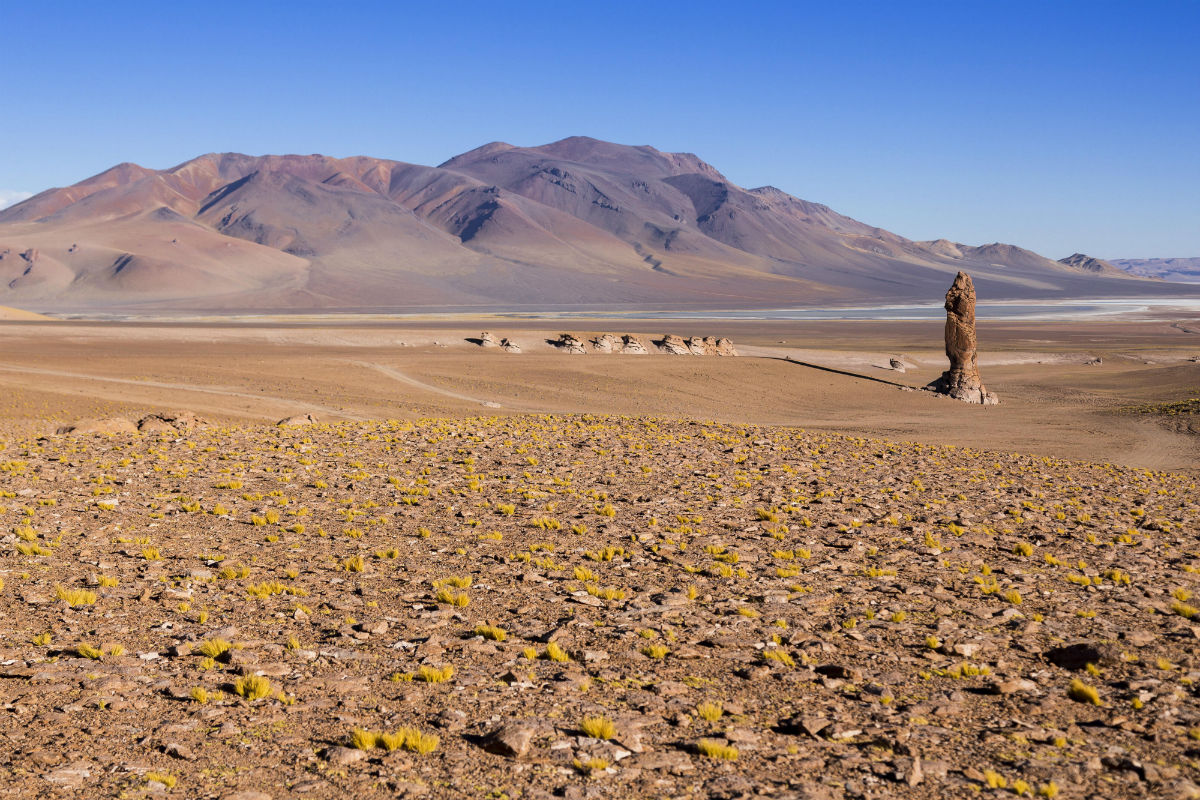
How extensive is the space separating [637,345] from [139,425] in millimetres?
38912

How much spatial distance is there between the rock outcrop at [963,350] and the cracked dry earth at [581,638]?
89.4 feet

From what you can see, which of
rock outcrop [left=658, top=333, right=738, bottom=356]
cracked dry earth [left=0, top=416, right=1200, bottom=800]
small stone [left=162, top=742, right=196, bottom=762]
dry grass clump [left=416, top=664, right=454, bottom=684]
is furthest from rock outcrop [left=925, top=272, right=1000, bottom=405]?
small stone [left=162, top=742, right=196, bottom=762]

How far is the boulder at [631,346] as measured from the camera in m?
60.1

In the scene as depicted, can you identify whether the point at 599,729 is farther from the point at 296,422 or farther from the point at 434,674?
the point at 296,422

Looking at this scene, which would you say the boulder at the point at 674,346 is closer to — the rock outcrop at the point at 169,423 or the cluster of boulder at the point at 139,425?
the cluster of boulder at the point at 139,425

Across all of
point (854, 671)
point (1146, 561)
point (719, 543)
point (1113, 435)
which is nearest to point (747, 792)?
point (854, 671)

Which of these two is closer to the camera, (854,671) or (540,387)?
(854,671)

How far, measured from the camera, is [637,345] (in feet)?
200

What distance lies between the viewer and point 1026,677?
849cm

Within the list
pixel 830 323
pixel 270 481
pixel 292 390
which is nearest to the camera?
Result: pixel 270 481

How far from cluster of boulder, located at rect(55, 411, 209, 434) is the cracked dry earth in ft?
19.2

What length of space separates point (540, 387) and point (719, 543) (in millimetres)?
32070

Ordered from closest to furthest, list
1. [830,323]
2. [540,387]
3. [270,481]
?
[270,481], [540,387], [830,323]

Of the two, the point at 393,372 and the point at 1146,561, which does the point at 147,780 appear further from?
the point at 393,372
